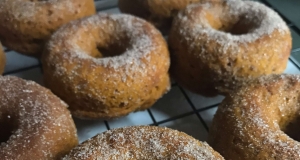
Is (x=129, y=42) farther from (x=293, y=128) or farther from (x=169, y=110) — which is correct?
(x=293, y=128)

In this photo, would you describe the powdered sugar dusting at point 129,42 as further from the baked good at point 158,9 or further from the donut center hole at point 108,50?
the baked good at point 158,9

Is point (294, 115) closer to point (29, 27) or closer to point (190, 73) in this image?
point (190, 73)

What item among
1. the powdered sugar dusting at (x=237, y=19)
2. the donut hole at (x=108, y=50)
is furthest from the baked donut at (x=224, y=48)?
the donut hole at (x=108, y=50)

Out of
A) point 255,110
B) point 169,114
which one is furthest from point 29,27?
point 255,110

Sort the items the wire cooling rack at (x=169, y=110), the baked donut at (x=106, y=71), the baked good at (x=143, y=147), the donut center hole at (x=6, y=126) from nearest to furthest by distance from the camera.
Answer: the baked good at (x=143, y=147) → the donut center hole at (x=6, y=126) → the baked donut at (x=106, y=71) → the wire cooling rack at (x=169, y=110)

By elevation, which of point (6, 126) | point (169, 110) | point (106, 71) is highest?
point (106, 71)

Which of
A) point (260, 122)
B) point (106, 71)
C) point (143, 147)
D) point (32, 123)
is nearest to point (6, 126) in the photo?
point (32, 123)
